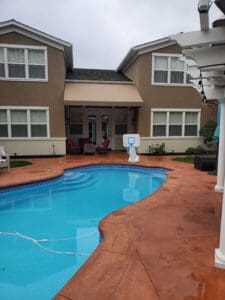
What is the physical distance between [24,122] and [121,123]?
8266 millimetres

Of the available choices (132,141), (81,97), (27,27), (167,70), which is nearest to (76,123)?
(81,97)

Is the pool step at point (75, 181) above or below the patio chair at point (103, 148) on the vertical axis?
below

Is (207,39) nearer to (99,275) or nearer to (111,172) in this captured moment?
(99,275)

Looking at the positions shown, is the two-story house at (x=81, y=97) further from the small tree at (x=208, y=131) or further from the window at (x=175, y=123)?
the small tree at (x=208, y=131)

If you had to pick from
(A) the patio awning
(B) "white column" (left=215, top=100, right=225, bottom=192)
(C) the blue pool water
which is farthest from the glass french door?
(B) "white column" (left=215, top=100, right=225, bottom=192)

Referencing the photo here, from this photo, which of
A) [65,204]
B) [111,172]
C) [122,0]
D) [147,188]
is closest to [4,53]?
[122,0]

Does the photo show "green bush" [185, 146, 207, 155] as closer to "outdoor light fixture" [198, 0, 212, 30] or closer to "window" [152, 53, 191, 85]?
"window" [152, 53, 191, 85]

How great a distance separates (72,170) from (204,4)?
11.4 m

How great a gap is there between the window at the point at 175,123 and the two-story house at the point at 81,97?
0.08 m

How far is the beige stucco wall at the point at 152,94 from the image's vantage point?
56.0 ft

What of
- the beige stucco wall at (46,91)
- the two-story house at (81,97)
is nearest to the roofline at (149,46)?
the two-story house at (81,97)

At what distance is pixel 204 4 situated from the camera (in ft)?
9.67

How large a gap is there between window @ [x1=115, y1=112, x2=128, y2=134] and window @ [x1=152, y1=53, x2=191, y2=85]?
170 inches

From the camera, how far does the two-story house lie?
51.0ft
